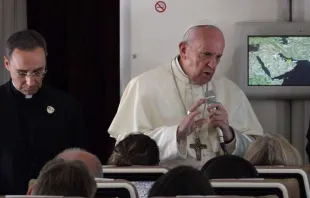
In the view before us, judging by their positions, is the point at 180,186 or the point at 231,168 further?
the point at 231,168

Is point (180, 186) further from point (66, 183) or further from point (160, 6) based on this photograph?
point (160, 6)

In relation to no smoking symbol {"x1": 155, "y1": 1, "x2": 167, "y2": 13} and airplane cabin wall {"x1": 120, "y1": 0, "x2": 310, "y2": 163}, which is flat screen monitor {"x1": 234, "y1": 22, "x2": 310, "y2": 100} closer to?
airplane cabin wall {"x1": 120, "y1": 0, "x2": 310, "y2": 163}

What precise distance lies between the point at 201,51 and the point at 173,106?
1.54ft

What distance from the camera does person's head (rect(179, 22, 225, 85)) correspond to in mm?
6281

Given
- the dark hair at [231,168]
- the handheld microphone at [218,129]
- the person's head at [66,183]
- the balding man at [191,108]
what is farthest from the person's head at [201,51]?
the person's head at [66,183]

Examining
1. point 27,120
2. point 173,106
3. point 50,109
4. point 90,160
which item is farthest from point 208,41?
point 90,160

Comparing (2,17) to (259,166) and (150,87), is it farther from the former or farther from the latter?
(259,166)

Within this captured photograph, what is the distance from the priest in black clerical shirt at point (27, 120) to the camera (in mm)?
5145

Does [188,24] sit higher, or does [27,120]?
[188,24]

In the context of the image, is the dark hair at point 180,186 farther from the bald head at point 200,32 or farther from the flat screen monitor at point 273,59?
the flat screen monitor at point 273,59

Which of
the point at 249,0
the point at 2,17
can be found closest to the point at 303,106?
the point at 249,0

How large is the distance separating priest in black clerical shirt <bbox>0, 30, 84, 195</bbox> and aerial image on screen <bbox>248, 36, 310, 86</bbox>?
2051 mm

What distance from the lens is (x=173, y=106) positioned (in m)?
6.51

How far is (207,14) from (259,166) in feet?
8.28
